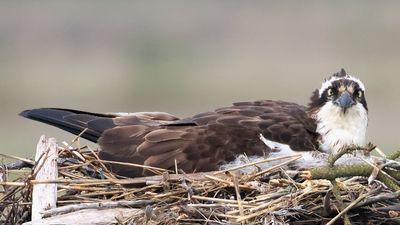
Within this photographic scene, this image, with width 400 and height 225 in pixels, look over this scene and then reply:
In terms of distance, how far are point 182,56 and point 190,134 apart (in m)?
17.0

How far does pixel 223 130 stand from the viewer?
8.29 m

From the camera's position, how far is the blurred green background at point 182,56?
19.8 m

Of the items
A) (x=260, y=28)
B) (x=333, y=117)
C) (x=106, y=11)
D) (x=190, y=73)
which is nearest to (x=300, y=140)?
(x=333, y=117)

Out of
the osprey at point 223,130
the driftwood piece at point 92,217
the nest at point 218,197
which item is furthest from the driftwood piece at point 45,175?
the osprey at point 223,130

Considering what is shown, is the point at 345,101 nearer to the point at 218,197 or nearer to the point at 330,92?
the point at 330,92

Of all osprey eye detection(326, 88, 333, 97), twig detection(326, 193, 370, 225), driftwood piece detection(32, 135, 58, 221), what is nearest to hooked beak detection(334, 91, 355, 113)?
osprey eye detection(326, 88, 333, 97)

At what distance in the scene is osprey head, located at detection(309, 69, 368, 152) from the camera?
28.5 ft

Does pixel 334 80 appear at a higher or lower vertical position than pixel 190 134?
higher

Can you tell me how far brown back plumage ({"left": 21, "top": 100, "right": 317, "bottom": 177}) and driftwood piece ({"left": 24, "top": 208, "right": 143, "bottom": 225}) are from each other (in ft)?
3.18

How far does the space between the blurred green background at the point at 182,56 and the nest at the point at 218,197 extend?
8342mm

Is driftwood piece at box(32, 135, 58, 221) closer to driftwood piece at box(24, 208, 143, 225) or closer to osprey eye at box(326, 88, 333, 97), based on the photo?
driftwood piece at box(24, 208, 143, 225)

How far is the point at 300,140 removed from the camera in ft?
27.4

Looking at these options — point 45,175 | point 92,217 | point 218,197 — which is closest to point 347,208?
point 218,197

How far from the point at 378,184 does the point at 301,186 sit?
1.27 feet
